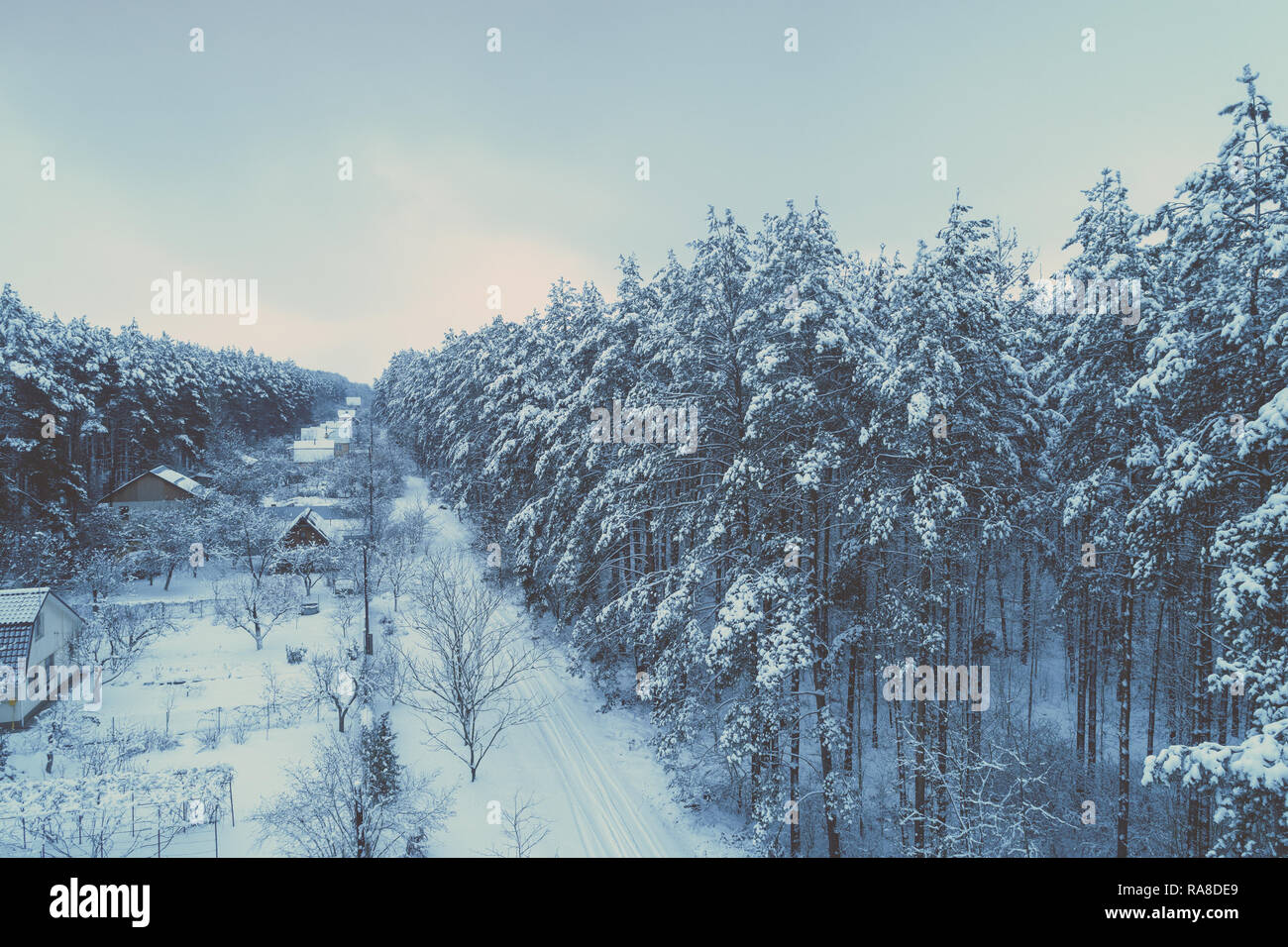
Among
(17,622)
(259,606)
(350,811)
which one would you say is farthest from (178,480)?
(350,811)

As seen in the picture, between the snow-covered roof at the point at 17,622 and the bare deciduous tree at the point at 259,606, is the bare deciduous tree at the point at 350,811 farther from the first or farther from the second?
the bare deciduous tree at the point at 259,606

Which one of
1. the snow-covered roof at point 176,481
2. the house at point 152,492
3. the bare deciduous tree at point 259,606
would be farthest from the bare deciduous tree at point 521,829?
the snow-covered roof at point 176,481

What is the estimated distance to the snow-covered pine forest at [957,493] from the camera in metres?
9.45

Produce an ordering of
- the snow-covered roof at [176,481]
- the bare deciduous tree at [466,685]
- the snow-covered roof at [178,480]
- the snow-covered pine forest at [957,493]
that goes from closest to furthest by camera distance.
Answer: the snow-covered pine forest at [957,493]
the bare deciduous tree at [466,685]
the snow-covered roof at [176,481]
the snow-covered roof at [178,480]

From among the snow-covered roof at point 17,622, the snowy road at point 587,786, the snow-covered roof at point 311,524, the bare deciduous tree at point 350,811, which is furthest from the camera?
the snow-covered roof at point 311,524

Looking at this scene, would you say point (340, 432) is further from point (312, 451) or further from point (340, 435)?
point (312, 451)

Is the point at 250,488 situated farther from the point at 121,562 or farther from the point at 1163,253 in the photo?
the point at 1163,253

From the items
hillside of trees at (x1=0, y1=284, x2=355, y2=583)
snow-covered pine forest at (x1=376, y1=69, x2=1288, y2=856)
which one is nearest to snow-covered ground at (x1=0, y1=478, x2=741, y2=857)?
snow-covered pine forest at (x1=376, y1=69, x2=1288, y2=856)

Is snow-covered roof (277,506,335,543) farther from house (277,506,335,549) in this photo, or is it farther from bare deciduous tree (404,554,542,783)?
bare deciduous tree (404,554,542,783)

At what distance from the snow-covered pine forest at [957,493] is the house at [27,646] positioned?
17922 millimetres

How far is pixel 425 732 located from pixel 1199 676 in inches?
878

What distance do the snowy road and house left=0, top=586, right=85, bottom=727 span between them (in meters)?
15.3

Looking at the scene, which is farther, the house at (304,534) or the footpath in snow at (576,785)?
the house at (304,534)
